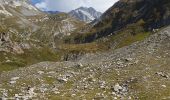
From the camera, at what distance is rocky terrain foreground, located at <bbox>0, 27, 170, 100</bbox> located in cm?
3133

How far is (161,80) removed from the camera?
34.6 meters

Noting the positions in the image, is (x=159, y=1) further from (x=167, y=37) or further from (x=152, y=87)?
(x=152, y=87)

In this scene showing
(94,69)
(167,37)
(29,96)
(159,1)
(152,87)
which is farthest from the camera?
(159,1)

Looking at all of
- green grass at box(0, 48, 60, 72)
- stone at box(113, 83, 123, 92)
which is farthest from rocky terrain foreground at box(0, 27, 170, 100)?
green grass at box(0, 48, 60, 72)

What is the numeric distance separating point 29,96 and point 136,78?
9.52 metres

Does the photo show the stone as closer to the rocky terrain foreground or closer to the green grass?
the rocky terrain foreground

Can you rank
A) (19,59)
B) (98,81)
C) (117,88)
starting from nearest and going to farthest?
(117,88)
(98,81)
(19,59)

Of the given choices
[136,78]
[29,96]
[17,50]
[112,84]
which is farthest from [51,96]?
[17,50]

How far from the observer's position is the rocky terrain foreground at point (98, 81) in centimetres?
3133

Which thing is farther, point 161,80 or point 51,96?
point 161,80

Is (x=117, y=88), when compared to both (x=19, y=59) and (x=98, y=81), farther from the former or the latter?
(x=19, y=59)

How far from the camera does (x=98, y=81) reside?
115 ft

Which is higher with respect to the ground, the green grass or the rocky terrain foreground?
the rocky terrain foreground

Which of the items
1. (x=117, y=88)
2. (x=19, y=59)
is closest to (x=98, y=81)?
(x=117, y=88)
